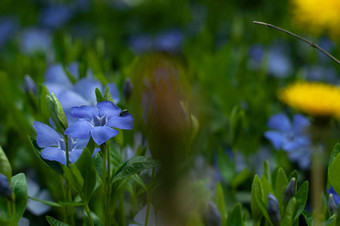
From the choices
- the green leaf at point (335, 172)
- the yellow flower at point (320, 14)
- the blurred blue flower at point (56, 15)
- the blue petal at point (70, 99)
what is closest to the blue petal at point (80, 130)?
the blue petal at point (70, 99)

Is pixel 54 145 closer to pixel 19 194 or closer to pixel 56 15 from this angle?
pixel 19 194

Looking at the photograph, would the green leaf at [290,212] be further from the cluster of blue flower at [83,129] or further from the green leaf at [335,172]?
the cluster of blue flower at [83,129]

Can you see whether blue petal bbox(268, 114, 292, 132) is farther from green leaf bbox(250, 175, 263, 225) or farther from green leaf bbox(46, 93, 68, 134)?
green leaf bbox(46, 93, 68, 134)

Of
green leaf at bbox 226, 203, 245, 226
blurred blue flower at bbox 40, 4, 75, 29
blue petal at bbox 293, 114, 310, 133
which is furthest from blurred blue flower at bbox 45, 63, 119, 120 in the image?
blurred blue flower at bbox 40, 4, 75, 29

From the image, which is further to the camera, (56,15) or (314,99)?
(56,15)

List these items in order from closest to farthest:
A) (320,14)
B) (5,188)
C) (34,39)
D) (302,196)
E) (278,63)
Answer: (5,188) → (302,196) → (320,14) → (278,63) → (34,39)

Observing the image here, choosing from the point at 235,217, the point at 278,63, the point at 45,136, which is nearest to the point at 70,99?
the point at 45,136
